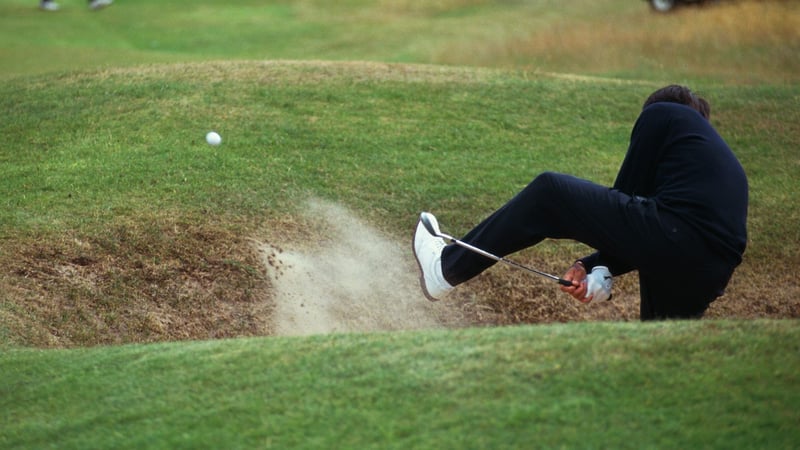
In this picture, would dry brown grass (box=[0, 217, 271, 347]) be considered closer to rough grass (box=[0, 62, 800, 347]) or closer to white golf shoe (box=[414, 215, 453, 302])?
rough grass (box=[0, 62, 800, 347])

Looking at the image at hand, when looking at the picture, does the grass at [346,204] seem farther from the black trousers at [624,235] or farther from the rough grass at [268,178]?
the black trousers at [624,235]

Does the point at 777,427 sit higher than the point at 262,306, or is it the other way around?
the point at 777,427

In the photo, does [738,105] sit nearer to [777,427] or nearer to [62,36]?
[777,427]

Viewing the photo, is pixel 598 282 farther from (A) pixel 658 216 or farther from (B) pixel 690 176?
(B) pixel 690 176

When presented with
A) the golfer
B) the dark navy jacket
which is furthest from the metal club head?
the dark navy jacket

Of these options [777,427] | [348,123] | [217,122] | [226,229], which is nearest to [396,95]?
[348,123]

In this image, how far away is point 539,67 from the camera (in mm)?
15594

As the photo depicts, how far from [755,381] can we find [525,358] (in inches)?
39.7

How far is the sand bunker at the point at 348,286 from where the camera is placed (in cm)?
759

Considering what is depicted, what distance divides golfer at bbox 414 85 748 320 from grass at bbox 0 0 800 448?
2.00ft

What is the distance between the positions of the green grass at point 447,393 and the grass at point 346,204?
0.04 feet

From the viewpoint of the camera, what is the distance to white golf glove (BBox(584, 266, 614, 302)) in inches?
→ 240

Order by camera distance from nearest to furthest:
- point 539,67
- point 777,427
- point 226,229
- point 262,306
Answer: point 777,427 → point 262,306 → point 226,229 → point 539,67

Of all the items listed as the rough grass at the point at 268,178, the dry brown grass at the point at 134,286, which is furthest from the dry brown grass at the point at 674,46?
the dry brown grass at the point at 134,286
